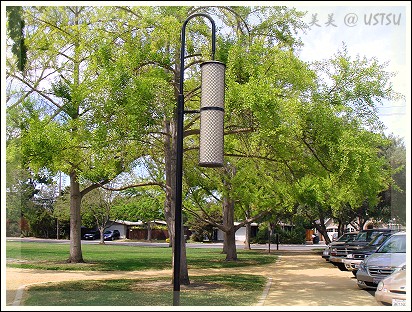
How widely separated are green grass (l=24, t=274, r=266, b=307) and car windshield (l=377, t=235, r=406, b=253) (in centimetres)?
365

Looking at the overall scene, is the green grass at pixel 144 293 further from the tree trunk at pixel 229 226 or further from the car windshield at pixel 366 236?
the tree trunk at pixel 229 226

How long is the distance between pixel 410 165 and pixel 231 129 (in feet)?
21.7

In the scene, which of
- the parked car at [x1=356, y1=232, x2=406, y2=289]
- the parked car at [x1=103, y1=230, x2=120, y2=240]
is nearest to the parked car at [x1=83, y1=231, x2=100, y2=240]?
the parked car at [x1=103, y1=230, x2=120, y2=240]

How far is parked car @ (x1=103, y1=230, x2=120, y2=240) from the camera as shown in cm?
5908

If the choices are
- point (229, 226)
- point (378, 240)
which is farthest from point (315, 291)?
point (229, 226)

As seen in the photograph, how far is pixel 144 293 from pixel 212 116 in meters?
6.70

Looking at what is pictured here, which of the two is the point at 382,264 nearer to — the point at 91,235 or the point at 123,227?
the point at 91,235

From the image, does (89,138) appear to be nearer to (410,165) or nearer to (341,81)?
(341,81)

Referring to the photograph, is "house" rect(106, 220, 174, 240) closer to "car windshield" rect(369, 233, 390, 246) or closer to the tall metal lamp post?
"car windshield" rect(369, 233, 390, 246)

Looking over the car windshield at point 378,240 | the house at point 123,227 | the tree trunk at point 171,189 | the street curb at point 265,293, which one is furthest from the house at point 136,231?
the tree trunk at point 171,189

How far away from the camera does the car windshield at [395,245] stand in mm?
13173

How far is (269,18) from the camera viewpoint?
1377 cm

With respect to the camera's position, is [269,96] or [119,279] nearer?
[269,96]

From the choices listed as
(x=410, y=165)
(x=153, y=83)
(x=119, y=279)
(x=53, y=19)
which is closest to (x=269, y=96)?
(x=153, y=83)
